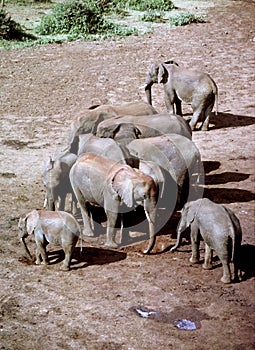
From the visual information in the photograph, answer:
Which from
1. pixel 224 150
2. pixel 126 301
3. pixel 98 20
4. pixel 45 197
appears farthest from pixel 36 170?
pixel 98 20

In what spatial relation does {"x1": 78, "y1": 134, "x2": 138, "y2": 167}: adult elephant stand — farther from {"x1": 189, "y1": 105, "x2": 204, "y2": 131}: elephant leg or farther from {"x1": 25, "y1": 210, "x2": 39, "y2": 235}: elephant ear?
{"x1": 189, "y1": 105, "x2": 204, "y2": 131}: elephant leg

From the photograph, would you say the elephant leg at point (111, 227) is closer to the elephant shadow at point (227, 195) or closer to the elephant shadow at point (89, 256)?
the elephant shadow at point (89, 256)

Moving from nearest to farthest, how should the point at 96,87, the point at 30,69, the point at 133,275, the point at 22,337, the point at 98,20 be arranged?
the point at 22,337
the point at 133,275
the point at 96,87
the point at 30,69
the point at 98,20

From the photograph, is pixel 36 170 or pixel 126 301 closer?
pixel 126 301

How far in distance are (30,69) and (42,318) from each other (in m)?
9.44

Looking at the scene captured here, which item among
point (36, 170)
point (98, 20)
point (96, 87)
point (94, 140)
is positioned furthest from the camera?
point (98, 20)

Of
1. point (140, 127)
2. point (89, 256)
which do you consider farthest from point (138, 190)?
point (140, 127)

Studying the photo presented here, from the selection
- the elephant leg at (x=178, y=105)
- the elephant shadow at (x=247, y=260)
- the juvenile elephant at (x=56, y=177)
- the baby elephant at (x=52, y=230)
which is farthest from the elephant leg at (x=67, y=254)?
the elephant leg at (x=178, y=105)

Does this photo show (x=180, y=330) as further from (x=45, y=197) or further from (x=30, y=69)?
(x=30, y=69)

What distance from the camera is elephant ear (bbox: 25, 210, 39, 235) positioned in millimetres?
7969

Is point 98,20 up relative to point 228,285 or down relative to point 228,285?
up

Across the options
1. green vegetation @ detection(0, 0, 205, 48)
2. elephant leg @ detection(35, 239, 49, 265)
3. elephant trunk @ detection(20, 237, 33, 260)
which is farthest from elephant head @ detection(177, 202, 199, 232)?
green vegetation @ detection(0, 0, 205, 48)

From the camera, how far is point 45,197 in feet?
31.7

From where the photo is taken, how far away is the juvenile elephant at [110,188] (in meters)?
8.03
